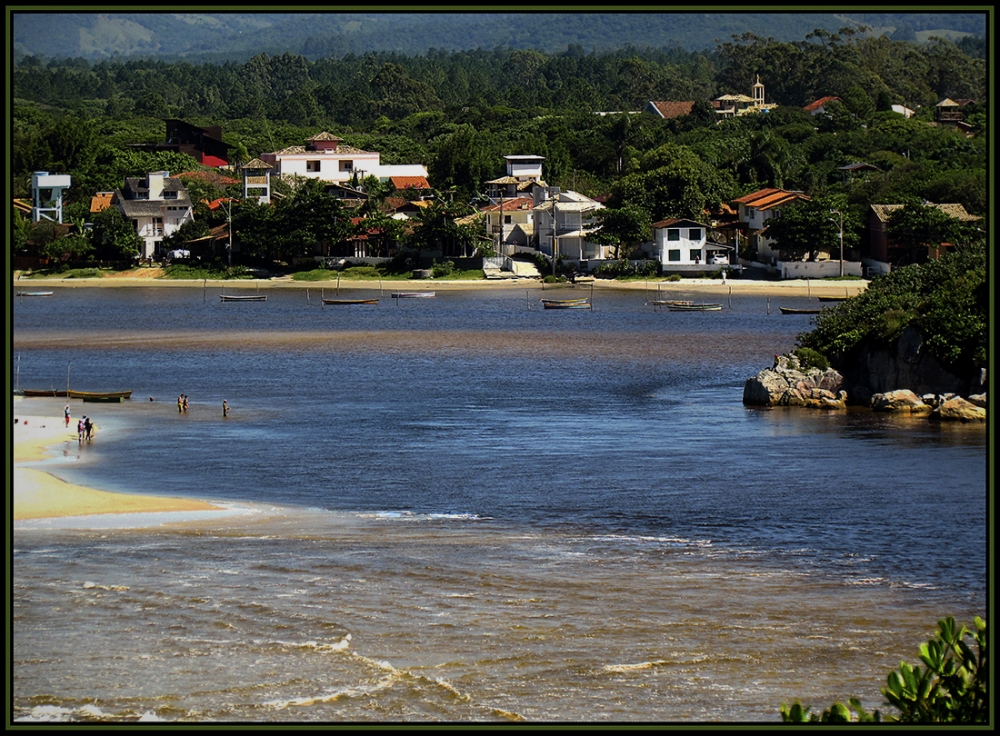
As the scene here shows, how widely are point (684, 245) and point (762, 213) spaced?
596cm

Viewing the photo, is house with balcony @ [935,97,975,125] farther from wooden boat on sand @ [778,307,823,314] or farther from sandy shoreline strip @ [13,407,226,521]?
sandy shoreline strip @ [13,407,226,521]

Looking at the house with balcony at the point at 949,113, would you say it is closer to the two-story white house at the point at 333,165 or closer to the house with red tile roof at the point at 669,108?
the house with red tile roof at the point at 669,108

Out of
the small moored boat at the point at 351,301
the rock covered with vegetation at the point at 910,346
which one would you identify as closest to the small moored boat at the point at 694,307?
the small moored boat at the point at 351,301

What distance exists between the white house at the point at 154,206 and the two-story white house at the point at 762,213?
43053 mm

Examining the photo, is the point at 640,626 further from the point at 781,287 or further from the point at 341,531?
the point at 781,287

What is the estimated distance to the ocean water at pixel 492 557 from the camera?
18.0m

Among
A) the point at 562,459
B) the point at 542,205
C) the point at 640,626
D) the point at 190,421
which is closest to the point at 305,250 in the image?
the point at 542,205

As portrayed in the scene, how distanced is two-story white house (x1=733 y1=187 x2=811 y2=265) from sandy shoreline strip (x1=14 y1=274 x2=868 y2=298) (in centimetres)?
402

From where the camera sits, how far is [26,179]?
111250mm

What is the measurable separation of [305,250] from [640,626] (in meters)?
77.2

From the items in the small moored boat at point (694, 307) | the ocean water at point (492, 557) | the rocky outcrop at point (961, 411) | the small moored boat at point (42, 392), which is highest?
the small moored boat at point (694, 307)

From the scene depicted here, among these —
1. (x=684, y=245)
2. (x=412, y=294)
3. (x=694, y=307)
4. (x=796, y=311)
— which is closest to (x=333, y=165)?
(x=412, y=294)

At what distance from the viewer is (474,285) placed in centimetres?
9106

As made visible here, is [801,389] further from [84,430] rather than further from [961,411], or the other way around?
[84,430]
